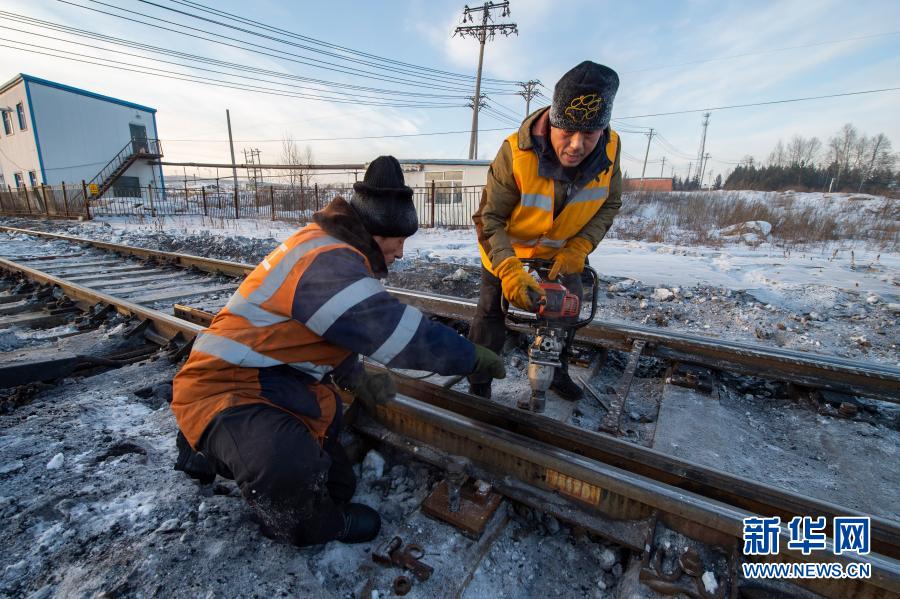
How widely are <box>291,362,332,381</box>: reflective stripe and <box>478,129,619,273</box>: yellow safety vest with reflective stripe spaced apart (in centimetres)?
130

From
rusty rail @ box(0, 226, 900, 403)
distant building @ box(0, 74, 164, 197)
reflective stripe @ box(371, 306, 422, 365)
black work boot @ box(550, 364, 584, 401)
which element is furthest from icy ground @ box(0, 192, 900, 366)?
distant building @ box(0, 74, 164, 197)

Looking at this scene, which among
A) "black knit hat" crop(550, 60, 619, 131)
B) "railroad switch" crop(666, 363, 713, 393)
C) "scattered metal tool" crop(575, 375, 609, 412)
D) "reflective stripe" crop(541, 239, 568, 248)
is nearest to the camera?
"black knit hat" crop(550, 60, 619, 131)

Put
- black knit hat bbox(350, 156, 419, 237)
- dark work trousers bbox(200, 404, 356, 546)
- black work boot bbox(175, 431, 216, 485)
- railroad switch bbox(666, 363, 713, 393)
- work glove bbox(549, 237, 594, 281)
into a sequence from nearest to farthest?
dark work trousers bbox(200, 404, 356, 546) < black knit hat bbox(350, 156, 419, 237) < black work boot bbox(175, 431, 216, 485) < work glove bbox(549, 237, 594, 281) < railroad switch bbox(666, 363, 713, 393)

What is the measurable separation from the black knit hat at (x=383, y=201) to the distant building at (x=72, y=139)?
34.5 metres

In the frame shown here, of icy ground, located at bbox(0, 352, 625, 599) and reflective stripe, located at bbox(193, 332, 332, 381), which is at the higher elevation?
reflective stripe, located at bbox(193, 332, 332, 381)

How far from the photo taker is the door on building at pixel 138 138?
3344cm

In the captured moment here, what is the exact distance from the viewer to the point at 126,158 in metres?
32.0

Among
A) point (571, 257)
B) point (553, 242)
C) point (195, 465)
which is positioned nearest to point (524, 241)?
point (553, 242)

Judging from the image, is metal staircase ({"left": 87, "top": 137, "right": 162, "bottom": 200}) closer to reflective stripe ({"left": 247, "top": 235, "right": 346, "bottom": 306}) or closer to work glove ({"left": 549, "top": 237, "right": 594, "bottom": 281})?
reflective stripe ({"left": 247, "top": 235, "right": 346, "bottom": 306})

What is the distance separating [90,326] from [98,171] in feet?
121

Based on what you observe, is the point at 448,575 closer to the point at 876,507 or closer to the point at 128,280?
the point at 876,507

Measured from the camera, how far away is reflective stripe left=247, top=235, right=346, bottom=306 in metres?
1.75

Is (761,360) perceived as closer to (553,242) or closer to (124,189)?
(553,242)

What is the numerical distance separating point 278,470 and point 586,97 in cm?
234
